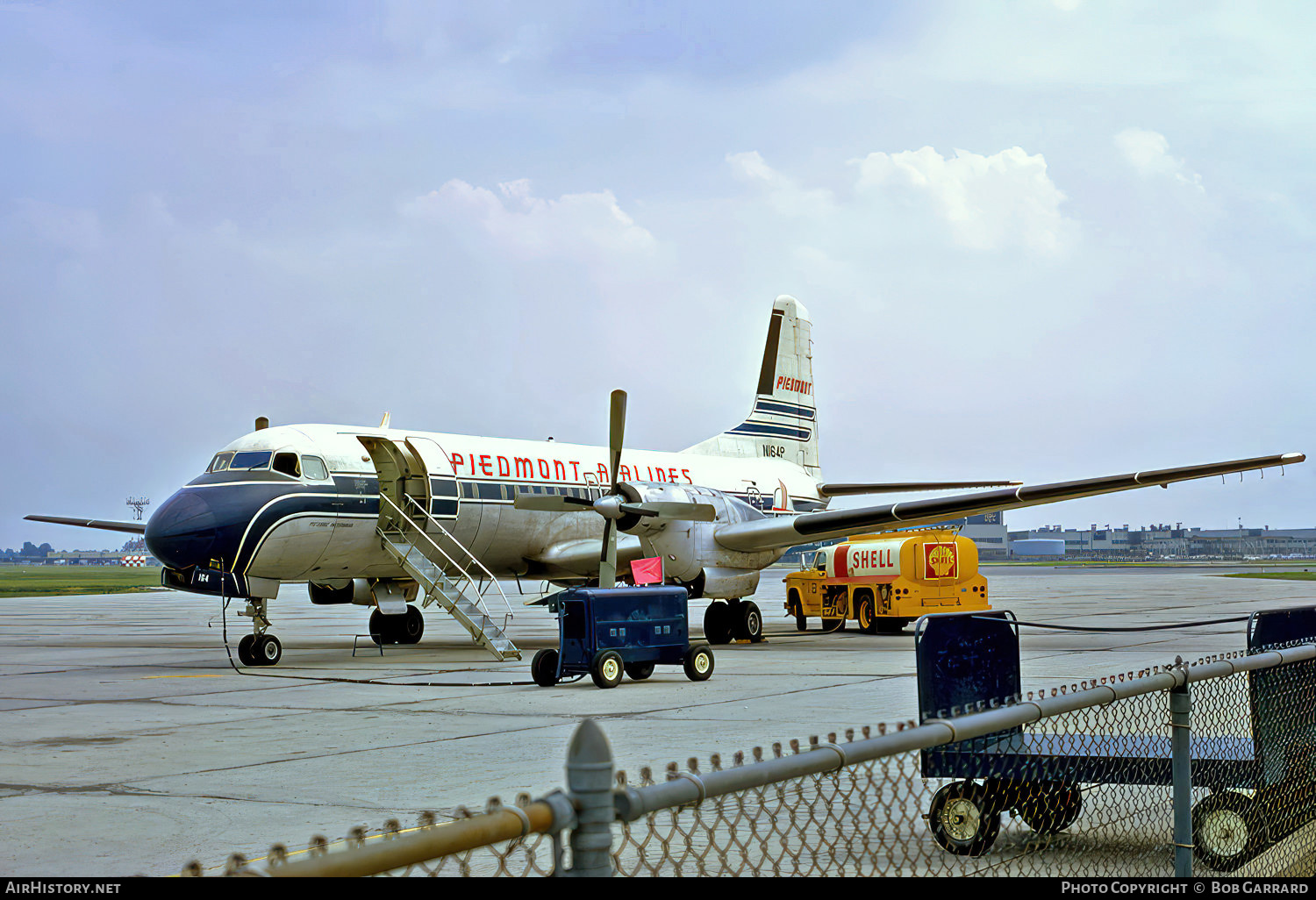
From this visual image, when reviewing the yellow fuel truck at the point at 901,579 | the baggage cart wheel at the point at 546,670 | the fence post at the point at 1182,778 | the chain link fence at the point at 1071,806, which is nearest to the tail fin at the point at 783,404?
the yellow fuel truck at the point at 901,579

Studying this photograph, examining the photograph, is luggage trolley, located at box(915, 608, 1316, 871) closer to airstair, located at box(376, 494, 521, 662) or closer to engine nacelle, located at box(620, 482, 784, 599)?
airstair, located at box(376, 494, 521, 662)

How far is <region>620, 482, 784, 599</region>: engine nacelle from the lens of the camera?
20797 millimetres

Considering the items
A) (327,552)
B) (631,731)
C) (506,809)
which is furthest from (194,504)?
(506,809)

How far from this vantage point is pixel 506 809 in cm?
237

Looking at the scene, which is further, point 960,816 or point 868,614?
point 868,614

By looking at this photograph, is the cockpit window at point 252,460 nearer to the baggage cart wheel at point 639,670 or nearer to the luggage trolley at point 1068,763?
the baggage cart wheel at point 639,670

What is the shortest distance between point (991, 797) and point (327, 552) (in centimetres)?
1557

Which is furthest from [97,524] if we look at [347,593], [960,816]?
[960,816]

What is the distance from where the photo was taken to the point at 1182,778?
185 inches

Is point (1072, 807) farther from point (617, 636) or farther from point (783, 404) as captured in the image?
point (783, 404)

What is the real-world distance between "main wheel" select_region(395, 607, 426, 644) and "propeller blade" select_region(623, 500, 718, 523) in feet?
20.0

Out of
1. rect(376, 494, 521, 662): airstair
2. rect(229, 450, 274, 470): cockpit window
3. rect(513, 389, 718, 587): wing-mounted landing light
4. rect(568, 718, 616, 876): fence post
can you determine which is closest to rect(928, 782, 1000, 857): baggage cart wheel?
rect(568, 718, 616, 876): fence post

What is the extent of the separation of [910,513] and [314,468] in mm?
10757

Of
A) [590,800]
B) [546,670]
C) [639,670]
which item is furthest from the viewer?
[639,670]
